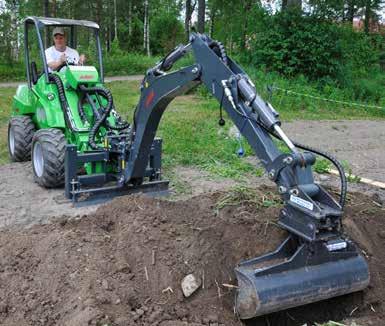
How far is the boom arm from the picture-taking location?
3.46 meters

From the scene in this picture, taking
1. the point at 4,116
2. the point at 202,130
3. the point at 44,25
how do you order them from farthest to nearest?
the point at 4,116 → the point at 202,130 → the point at 44,25

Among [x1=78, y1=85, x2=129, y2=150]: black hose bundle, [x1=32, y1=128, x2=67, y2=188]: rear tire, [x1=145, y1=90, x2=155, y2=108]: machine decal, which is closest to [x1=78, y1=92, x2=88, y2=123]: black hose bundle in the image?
[x1=78, y1=85, x2=129, y2=150]: black hose bundle

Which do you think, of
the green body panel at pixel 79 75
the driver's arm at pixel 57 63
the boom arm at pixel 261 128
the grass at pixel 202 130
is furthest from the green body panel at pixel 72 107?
the boom arm at pixel 261 128

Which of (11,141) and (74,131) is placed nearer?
(74,131)

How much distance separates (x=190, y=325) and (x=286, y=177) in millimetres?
1185

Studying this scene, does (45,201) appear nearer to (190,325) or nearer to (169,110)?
(190,325)

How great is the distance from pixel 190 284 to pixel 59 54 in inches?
178

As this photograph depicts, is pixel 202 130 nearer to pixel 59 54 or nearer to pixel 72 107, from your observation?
pixel 59 54

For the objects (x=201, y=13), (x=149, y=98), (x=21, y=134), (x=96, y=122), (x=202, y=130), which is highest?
(x=201, y=13)

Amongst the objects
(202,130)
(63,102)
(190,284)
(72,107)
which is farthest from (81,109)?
(202,130)

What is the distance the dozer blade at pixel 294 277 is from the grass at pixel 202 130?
380 centimetres

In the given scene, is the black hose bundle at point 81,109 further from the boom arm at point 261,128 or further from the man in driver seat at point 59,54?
the boom arm at point 261,128

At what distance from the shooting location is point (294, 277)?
352 centimetres

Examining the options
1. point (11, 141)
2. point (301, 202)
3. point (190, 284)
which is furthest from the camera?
point (11, 141)
